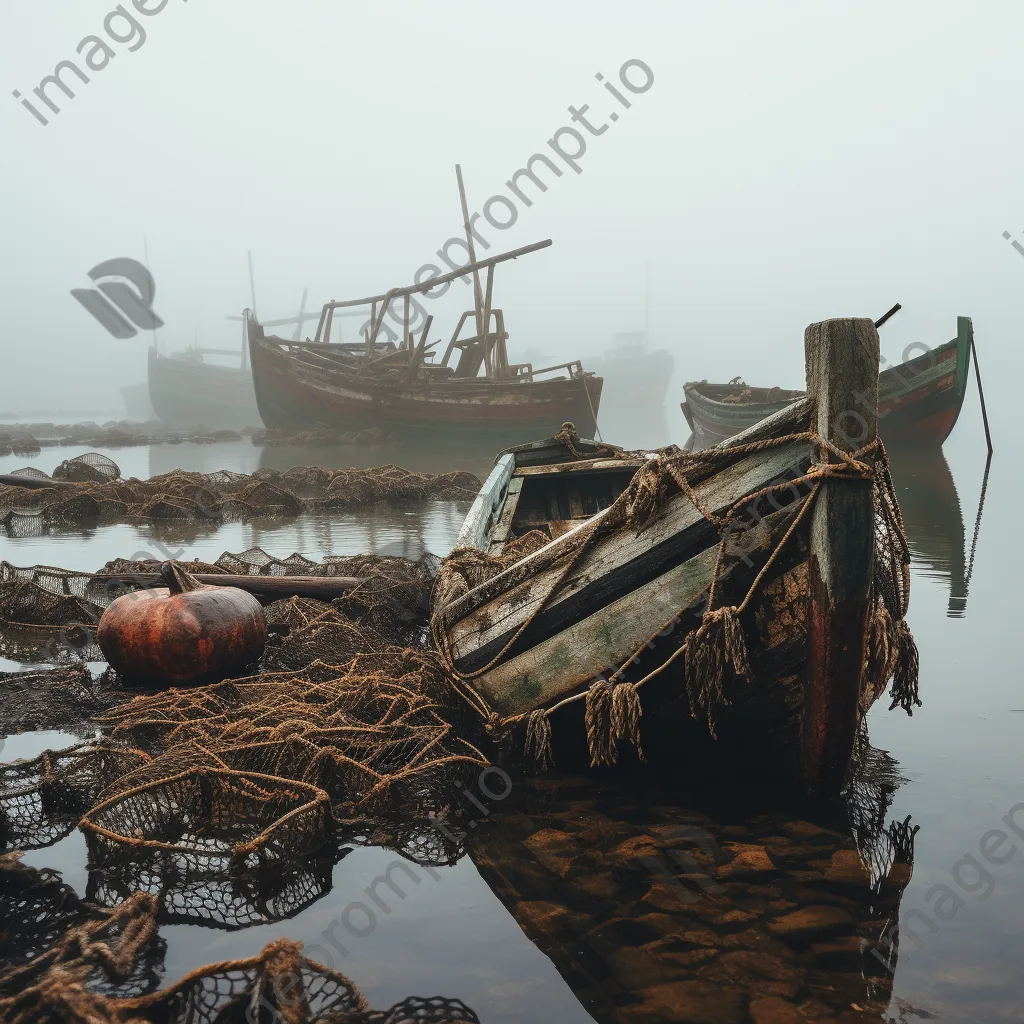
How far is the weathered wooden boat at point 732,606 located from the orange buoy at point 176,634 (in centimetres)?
142

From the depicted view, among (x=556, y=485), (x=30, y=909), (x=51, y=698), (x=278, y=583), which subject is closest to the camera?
(x=30, y=909)

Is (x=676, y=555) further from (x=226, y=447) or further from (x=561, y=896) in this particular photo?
(x=226, y=447)

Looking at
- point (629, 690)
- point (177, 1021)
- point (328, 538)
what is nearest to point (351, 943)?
point (177, 1021)

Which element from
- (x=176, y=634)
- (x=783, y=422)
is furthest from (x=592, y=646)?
(x=176, y=634)

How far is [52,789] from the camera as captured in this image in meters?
3.02

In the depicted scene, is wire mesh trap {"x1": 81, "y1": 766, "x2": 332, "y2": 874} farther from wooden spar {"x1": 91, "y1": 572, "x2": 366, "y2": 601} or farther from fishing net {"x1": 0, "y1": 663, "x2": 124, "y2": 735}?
wooden spar {"x1": 91, "y1": 572, "x2": 366, "y2": 601}

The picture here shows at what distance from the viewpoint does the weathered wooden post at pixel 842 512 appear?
8.99 ft

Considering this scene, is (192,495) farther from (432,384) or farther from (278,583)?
(432,384)

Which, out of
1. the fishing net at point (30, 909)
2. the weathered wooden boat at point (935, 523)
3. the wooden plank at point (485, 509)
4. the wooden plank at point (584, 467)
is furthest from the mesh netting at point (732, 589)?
the wooden plank at point (584, 467)

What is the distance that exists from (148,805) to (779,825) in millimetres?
2148

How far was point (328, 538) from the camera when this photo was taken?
10.1 m

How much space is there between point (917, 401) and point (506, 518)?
18.2 metres

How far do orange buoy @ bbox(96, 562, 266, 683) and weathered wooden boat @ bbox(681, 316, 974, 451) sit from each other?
1634cm

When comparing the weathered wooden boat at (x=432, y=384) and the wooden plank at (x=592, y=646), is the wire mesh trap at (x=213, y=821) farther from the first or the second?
A: the weathered wooden boat at (x=432, y=384)
